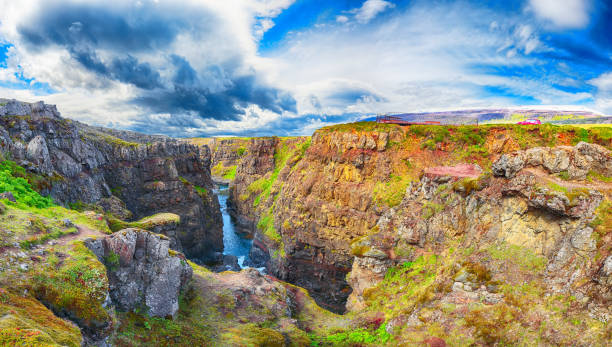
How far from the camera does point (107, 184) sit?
42.1m

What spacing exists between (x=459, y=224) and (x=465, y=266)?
6.50 meters

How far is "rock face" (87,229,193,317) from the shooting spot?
1542 centimetres

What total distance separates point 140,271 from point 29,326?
34.4 feet

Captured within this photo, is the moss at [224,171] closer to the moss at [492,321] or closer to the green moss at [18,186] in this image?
the green moss at [18,186]

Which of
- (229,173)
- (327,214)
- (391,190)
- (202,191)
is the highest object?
(391,190)

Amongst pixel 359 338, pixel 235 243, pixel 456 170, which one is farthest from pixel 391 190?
pixel 235 243

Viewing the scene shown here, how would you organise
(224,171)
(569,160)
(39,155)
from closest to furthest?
(569,160), (39,155), (224,171)

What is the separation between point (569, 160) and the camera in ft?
59.0

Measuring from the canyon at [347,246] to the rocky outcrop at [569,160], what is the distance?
0.30ft

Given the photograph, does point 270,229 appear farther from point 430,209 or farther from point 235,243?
point 430,209

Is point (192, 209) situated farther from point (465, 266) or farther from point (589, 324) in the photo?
point (589, 324)

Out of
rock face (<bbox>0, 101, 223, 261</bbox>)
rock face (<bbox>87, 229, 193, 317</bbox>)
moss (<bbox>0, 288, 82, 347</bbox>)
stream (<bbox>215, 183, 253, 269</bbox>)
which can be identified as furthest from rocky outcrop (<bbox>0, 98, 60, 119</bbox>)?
stream (<bbox>215, 183, 253, 269</bbox>)

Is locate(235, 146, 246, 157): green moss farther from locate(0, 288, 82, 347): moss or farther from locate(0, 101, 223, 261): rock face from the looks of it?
locate(0, 288, 82, 347): moss

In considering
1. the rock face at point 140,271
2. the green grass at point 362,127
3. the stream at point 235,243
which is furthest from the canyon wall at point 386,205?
the rock face at point 140,271
